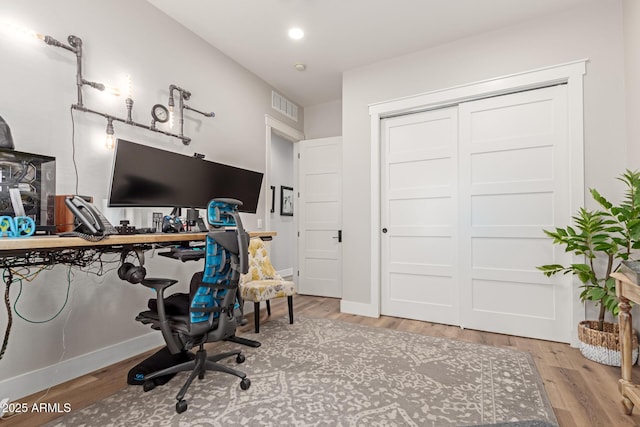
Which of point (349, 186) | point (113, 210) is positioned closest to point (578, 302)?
point (349, 186)

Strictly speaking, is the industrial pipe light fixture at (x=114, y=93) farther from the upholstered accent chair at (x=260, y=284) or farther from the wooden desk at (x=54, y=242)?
the upholstered accent chair at (x=260, y=284)

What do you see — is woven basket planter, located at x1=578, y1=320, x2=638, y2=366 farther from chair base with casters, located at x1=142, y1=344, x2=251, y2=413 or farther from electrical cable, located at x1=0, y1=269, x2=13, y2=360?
electrical cable, located at x1=0, y1=269, x2=13, y2=360

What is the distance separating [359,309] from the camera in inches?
145

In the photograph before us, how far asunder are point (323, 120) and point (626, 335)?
4179 millimetres

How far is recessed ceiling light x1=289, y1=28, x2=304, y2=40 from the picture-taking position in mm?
3078

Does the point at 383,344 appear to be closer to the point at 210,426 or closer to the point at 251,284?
the point at 251,284

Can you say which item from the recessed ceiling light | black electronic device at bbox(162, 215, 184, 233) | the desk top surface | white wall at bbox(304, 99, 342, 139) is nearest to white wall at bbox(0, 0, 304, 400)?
black electronic device at bbox(162, 215, 184, 233)

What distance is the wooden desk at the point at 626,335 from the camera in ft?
5.50

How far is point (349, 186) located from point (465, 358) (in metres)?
2.18

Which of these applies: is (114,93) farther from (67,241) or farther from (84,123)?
(67,241)

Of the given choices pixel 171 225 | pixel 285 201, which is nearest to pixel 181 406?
pixel 171 225

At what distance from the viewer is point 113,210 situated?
7.98 ft

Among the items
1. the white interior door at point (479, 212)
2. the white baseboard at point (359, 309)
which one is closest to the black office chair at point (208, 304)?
the white baseboard at point (359, 309)

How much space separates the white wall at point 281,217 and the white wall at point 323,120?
2.91 feet
